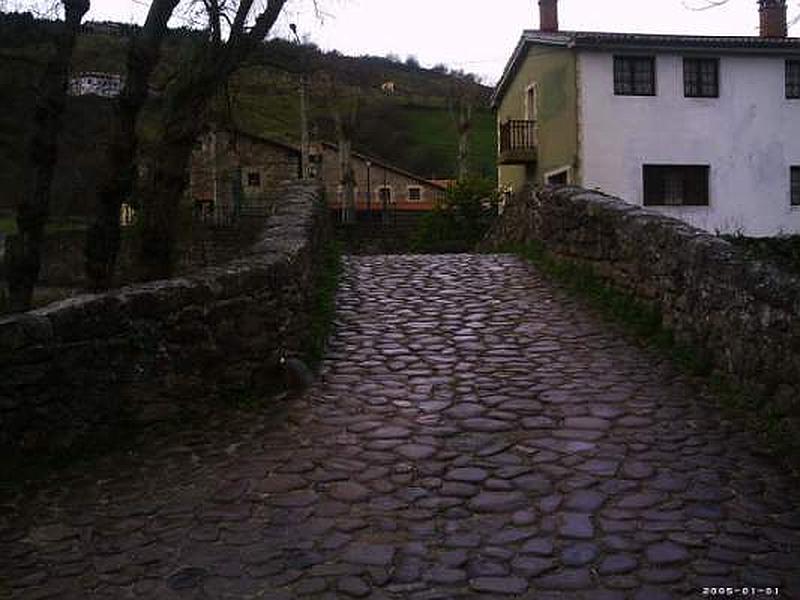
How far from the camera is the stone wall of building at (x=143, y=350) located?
4.45 metres

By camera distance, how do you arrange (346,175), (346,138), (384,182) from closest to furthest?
(346,175) < (346,138) < (384,182)

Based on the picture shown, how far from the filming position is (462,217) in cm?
1850

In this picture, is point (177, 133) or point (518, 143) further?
point (518, 143)

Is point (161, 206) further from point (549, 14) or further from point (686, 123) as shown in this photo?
point (549, 14)

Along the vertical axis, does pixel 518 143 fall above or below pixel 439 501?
above

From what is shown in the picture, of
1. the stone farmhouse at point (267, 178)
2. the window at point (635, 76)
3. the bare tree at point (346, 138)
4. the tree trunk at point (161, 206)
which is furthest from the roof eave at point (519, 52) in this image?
the tree trunk at point (161, 206)

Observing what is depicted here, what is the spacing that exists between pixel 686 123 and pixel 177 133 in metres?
15.3

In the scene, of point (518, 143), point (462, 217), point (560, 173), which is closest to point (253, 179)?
point (518, 143)

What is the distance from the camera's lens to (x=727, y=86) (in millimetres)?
21156

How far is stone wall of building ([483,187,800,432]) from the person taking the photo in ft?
Result: 15.6

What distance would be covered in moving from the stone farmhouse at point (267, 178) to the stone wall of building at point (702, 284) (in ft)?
51.8

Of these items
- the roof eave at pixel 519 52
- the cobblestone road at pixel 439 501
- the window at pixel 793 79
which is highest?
the roof eave at pixel 519 52

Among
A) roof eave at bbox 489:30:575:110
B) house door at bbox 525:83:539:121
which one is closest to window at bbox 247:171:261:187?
roof eave at bbox 489:30:575:110

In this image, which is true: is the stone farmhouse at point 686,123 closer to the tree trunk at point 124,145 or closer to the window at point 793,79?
the window at point 793,79
